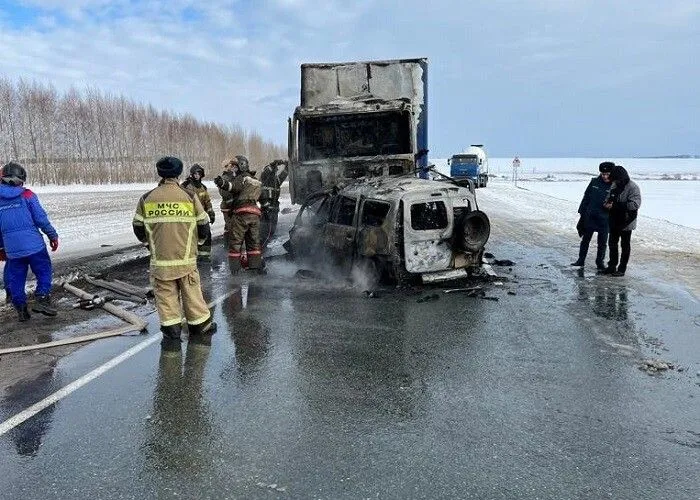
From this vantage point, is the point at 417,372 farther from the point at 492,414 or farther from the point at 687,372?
the point at 687,372

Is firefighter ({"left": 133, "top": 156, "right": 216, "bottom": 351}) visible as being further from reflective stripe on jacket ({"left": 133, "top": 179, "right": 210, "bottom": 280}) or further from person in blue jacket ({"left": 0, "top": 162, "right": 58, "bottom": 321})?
person in blue jacket ({"left": 0, "top": 162, "right": 58, "bottom": 321})

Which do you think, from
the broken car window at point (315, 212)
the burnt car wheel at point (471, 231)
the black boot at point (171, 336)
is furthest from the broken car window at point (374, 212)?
the black boot at point (171, 336)

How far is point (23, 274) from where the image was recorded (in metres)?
6.34

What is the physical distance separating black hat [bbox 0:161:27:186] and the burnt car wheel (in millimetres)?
5364

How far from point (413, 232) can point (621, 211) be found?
3.46 m

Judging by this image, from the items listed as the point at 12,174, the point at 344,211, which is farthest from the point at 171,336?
the point at 344,211

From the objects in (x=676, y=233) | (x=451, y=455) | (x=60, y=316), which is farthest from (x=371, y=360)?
(x=676, y=233)

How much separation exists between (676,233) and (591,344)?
10.4 m

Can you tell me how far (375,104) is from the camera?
11.4 m

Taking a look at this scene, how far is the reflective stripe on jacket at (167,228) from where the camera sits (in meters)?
5.29

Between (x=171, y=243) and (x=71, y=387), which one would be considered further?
(x=171, y=243)

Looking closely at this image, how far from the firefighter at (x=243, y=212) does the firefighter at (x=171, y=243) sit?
316 cm

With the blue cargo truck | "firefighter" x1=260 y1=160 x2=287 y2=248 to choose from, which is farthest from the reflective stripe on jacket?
the blue cargo truck

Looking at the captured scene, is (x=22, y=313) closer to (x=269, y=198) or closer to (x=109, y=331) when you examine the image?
(x=109, y=331)
